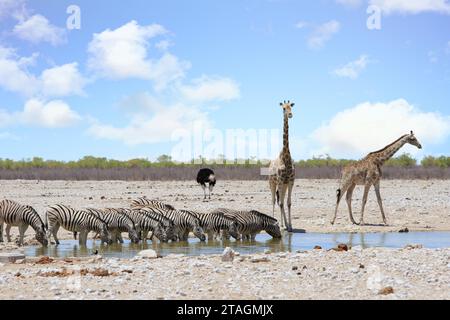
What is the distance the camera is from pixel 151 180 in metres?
41.2

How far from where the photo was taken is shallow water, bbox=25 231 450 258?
14219 millimetres

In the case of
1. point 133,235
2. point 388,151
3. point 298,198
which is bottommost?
point 133,235

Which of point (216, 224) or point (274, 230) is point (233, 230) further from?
point (274, 230)

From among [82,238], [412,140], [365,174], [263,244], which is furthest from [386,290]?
[412,140]

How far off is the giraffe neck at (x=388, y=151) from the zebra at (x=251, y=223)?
483 centimetres

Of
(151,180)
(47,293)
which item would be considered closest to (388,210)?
(47,293)

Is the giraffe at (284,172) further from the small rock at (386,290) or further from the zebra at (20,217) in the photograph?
the small rock at (386,290)

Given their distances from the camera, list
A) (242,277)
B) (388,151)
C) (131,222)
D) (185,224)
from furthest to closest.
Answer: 1. (388,151)
2. (185,224)
3. (131,222)
4. (242,277)

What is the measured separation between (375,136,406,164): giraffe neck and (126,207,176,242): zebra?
23.4 feet

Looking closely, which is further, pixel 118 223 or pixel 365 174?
pixel 365 174

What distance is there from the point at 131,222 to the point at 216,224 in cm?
185

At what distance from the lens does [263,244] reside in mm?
16000
